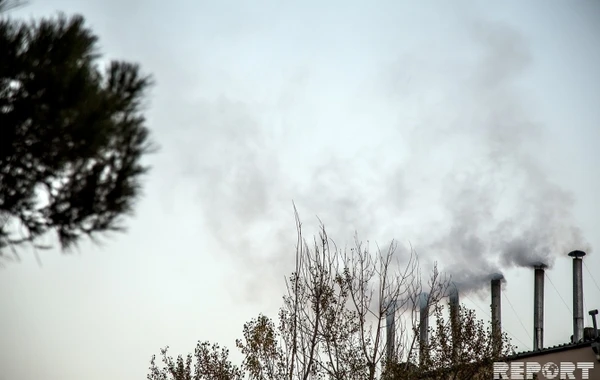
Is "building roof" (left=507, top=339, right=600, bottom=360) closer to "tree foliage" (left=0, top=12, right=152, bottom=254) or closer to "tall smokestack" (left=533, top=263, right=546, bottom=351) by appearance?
"tall smokestack" (left=533, top=263, right=546, bottom=351)

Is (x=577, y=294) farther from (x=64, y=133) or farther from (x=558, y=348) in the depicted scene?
(x=64, y=133)

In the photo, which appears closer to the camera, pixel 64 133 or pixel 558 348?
pixel 64 133

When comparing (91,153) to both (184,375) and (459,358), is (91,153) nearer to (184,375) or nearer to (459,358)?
(459,358)

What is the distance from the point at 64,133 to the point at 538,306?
29.4m

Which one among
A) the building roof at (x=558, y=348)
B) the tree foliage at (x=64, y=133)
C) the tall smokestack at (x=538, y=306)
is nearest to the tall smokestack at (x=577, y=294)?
the tall smokestack at (x=538, y=306)

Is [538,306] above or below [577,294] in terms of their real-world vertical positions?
below

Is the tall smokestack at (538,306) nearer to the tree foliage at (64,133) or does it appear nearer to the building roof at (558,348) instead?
the building roof at (558,348)

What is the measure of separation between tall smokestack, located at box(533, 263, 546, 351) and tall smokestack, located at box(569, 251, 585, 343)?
5.38 ft

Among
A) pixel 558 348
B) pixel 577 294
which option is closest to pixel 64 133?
pixel 558 348

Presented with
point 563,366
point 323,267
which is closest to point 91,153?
point 323,267

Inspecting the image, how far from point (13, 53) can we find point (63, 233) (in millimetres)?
1427

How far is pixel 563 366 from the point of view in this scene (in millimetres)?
17984

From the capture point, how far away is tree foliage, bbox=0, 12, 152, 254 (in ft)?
17.9

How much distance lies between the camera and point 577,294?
3038 cm
